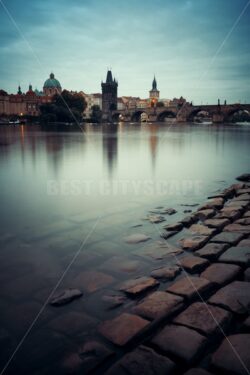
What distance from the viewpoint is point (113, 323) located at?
3129 mm

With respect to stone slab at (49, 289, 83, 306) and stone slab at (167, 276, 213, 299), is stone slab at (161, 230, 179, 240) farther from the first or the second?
stone slab at (49, 289, 83, 306)

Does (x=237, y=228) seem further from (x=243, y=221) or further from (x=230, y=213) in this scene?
(x=230, y=213)

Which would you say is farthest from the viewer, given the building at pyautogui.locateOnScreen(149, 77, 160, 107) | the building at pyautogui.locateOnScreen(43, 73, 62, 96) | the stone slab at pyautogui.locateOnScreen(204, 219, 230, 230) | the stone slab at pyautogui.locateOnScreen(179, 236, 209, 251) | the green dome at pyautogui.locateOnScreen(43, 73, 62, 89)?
the building at pyautogui.locateOnScreen(149, 77, 160, 107)

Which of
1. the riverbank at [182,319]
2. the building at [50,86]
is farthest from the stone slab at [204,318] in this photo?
the building at [50,86]

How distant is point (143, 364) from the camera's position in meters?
2.58

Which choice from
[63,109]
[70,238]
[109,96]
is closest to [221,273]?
[70,238]

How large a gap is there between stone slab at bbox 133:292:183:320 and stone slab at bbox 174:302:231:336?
0.14 meters

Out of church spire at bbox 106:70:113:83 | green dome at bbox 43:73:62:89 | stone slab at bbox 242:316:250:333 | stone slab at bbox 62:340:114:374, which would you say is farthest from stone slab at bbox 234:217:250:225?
green dome at bbox 43:73:62:89

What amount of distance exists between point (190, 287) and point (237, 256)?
3.47 ft

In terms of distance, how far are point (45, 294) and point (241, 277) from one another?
2288mm

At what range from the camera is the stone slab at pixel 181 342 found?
2.66 m

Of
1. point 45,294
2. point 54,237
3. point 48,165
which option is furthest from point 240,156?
point 45,294

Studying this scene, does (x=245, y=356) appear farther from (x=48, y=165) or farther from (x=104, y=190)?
(x=48, y=165)

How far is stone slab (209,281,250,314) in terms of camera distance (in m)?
3.27
